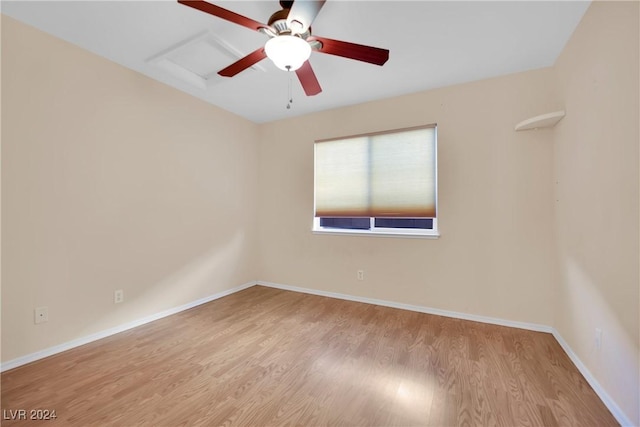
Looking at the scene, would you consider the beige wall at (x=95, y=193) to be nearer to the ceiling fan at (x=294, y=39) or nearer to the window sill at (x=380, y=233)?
the window sill at (x=380, y=233)

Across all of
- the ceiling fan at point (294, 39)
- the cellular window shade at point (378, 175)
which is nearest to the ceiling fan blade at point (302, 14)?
the ceiling fan at point (294, 39)

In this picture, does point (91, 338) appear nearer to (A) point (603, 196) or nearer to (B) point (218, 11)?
(B) point (218, 11)

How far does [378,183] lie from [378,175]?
4.1 inches

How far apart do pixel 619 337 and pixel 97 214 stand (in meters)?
3.99

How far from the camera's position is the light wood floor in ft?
4.83

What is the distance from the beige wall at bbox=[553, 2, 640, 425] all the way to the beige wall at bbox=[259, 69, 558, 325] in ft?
1.00

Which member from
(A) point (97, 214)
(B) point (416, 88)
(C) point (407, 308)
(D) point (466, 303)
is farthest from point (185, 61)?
(D) point (466, 303)

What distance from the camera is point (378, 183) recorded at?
3258mm

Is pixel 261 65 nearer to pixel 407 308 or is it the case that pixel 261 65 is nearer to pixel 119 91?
pixel 119 91

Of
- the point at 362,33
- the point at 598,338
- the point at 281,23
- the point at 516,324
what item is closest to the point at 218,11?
the point at 281,23

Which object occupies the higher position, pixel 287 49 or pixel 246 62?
pixel 246 62

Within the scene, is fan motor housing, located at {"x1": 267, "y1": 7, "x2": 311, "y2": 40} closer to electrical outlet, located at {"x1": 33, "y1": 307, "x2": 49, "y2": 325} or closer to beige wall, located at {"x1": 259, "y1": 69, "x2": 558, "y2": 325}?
beige wall, located at {"x1": 259, "y1": 69, "x2": 558, "y2": 325}

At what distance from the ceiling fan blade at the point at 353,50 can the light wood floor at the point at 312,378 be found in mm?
2207

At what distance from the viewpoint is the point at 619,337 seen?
1436 millimetres
